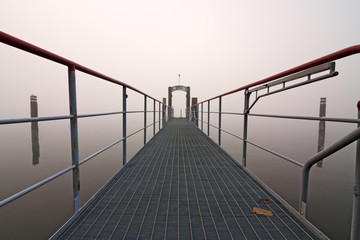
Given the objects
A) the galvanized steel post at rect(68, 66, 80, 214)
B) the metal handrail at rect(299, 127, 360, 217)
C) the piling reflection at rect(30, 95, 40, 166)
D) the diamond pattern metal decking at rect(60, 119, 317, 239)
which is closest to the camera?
the metal handrail at rect(299, 127, 360, 217)

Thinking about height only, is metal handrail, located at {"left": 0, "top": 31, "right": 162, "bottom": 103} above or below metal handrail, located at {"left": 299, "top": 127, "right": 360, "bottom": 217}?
above

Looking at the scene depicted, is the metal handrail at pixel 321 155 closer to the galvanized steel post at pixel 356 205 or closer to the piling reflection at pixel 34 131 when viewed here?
the galvanized steel post at pixel 356 205

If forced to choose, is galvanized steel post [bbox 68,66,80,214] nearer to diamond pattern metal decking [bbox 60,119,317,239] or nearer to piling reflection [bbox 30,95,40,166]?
diamond pattern metal decking [bbox 60,119,317,239]

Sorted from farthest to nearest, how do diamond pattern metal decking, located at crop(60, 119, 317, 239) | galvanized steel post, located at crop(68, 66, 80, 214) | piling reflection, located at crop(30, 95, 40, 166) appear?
piling reflection, located at crop(30, 95, 40, 166), galvanized steel post, located at crop(68, 66, 80, 214), diamond pattern metal decking, located at crop(60, 119, 317, 239)

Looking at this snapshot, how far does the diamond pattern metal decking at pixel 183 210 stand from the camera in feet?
3.49

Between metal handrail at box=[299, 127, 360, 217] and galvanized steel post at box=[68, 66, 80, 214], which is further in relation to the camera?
galvanized steel post at box=[68, 66, 80, 214]

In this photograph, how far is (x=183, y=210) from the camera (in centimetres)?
130

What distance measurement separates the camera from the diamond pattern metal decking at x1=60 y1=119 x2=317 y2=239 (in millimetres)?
1062

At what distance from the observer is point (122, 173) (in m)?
2.05

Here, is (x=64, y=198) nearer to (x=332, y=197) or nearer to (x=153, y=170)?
(x=153, y=170)

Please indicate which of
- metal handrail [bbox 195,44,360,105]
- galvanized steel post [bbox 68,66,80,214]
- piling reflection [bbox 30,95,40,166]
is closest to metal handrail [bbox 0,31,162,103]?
galvanized steel post [bbox 68,66,80,214]

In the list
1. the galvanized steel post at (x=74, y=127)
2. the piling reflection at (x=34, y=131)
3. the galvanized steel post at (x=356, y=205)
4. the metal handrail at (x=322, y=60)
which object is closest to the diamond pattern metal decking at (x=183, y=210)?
the galvanized steel post at (x=74, y=127)

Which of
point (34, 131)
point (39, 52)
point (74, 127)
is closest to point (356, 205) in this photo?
point (74, 127)

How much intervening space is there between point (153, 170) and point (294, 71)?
69.3 inches
